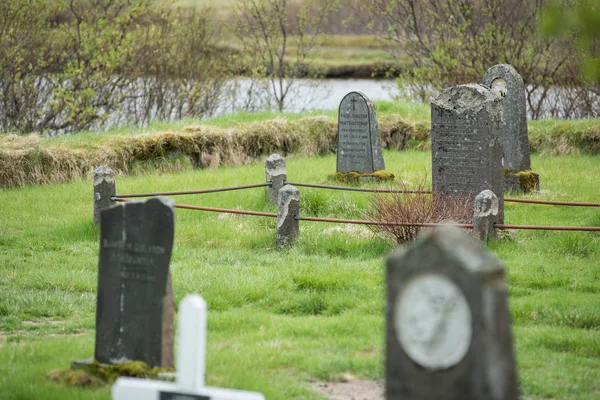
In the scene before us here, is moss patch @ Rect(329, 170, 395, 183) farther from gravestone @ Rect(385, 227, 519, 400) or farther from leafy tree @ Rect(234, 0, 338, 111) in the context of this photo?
gravestone @ Rect(385, 227, 519, 400)

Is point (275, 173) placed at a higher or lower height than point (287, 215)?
higher

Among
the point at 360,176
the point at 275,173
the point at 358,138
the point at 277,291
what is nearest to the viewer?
the point at 277,291

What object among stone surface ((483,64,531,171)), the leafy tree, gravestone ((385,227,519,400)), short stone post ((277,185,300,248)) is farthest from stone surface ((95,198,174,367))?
the leafy tree

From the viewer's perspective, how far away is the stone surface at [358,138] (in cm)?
1655

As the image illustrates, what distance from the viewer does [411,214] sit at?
10969mm

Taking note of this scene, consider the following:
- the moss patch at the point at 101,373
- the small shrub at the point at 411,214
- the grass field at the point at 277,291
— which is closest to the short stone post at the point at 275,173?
the grass field at the point at 277,291

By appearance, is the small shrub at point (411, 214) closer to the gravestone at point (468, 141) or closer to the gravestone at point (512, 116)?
the gravestone at point (468, 141)

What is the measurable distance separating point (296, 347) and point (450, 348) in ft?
10.9

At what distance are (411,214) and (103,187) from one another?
432cm

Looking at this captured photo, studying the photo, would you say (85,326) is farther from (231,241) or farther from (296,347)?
(231,241)

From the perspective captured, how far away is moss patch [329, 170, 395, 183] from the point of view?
16.3 metres

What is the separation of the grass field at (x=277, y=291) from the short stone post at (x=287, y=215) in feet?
0.65

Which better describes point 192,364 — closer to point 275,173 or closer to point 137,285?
point 137,285

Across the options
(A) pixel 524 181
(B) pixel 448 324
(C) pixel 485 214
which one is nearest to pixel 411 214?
(C) pixel 485 214
